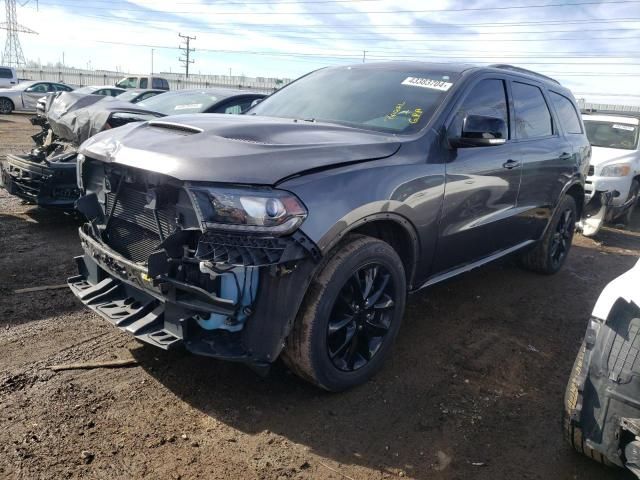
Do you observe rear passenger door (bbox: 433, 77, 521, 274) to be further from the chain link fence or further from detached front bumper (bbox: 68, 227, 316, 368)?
the chain link fence

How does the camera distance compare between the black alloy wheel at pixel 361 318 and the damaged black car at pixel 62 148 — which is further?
the damaged black car at pixel 62 148

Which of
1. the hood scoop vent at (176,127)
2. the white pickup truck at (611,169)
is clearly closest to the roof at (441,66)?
the hood scoop vent at (176,127)

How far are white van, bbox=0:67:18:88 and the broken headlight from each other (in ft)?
93.3

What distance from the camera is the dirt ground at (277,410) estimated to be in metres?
2.45

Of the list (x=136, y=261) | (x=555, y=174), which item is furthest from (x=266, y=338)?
(x=555, y=174)

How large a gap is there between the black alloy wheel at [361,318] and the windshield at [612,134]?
8.15m

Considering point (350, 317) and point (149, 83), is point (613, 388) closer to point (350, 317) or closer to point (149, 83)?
point (350, 317)

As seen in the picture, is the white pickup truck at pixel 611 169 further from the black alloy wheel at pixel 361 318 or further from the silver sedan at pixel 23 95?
the silver sedan at pixel 23 95

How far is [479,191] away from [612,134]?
7.44 meters

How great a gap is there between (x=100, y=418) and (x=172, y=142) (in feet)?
4.81

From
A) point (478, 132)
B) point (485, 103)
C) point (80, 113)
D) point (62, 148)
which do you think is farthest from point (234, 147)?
point (62, 148)

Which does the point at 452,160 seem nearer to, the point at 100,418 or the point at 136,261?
the point at 136,261

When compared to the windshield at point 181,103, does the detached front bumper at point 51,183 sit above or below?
below

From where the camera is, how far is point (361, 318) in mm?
3000
